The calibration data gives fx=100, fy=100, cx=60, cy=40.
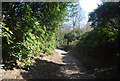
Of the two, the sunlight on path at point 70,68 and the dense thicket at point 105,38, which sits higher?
the dense thicket at point 105,38

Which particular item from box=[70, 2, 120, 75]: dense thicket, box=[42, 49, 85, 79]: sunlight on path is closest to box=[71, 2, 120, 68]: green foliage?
box=[70, 2, 120, 75]: dense thicket

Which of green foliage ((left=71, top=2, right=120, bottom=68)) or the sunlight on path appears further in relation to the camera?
the sunlight on path

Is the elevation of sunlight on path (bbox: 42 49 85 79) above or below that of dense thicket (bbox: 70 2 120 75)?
below

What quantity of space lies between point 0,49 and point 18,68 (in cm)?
130

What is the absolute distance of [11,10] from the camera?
12.9ft

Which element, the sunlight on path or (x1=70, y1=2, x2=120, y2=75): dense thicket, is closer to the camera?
(x1=70, y1=2, x2=120, y2=75): dense thicket

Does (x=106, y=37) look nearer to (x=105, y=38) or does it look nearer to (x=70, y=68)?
(x=105, y=38)

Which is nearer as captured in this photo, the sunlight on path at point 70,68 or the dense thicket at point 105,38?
the dense thicket at point 105,38

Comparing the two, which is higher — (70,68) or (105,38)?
(105,38)

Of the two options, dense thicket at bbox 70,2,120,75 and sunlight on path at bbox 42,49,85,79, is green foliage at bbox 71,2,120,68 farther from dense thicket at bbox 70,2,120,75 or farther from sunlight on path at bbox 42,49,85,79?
sunlight on path at bbox 42,49,85,79

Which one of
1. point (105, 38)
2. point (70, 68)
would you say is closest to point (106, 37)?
point (105, 38)

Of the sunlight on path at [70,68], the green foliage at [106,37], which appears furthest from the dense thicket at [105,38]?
the sunlight on path at [70,68]

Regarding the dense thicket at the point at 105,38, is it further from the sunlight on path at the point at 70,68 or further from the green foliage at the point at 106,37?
the sunlight on path at the point at 70,68

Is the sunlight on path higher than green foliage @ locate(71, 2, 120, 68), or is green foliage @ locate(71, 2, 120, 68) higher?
green foliage @ locate(71, 2, 120, 68)
